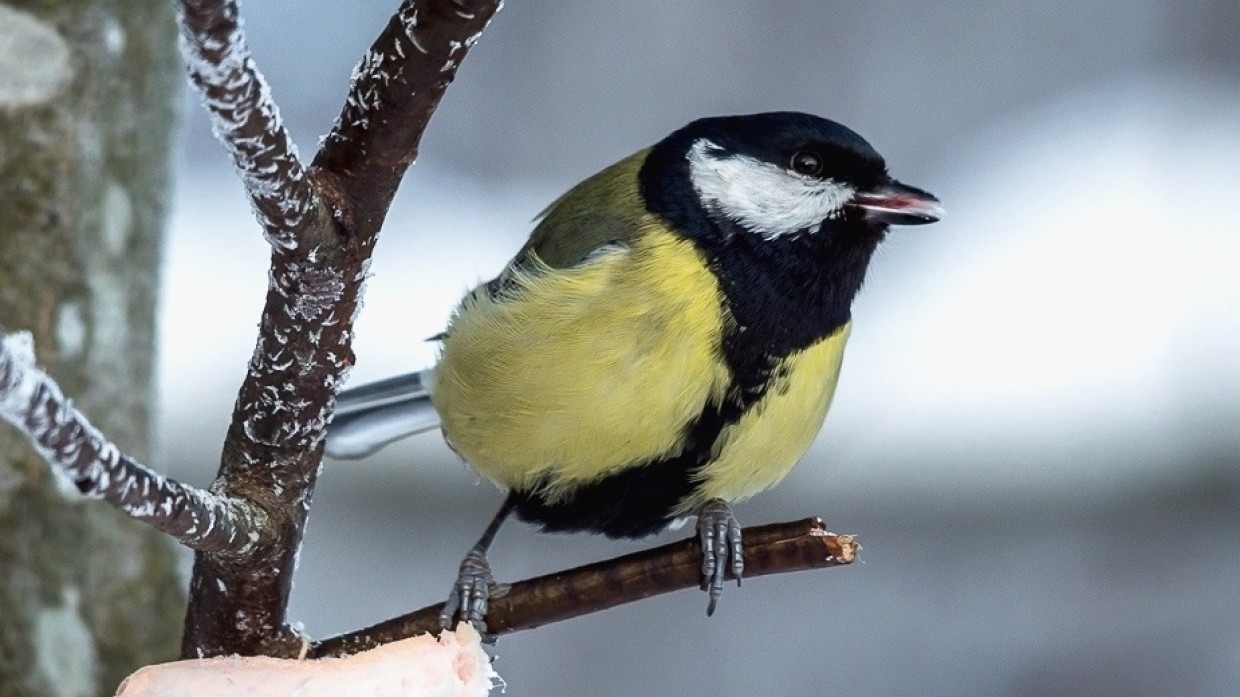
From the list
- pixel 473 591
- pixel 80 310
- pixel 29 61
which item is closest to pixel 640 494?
pixel 473 591

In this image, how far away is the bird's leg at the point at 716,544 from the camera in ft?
3.53

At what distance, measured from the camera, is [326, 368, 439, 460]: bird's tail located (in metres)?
1.50

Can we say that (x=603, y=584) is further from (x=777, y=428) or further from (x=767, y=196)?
(x=767, y=196)

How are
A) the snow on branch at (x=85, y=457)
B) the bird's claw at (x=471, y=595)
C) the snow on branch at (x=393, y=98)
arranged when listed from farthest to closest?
1. the bird's claw at (x=471, y=595)
2. the snow on branch at (x=393, y=98)
3. the snow on branch at (x=85, y=457)

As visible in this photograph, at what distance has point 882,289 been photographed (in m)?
2.45

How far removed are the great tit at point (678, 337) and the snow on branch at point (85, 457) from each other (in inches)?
14.8

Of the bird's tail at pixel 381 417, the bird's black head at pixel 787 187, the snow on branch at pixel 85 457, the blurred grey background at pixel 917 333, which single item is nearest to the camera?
the snow on branch at pixel 85 457

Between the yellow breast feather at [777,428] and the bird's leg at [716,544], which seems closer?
the bird's leg at [716,544]

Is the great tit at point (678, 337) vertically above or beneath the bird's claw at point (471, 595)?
above

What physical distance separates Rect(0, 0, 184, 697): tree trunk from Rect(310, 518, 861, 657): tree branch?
0.28m

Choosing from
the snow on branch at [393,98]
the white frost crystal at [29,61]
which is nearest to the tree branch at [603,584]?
the snow on branch at [393,98]

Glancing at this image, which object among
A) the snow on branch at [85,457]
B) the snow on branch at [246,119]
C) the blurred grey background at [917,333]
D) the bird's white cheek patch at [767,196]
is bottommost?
the snow on branch at [85,457]

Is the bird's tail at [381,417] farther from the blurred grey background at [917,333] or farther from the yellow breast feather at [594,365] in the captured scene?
the blurred grey background at [917,333]

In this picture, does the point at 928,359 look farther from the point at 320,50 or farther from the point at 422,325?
the point at 320,50
